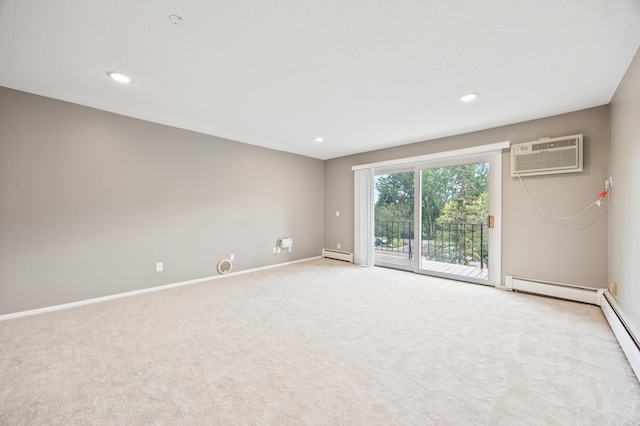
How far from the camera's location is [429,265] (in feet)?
15.0

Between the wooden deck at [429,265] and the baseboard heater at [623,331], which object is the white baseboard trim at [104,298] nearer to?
the wooden deck at [429,265]

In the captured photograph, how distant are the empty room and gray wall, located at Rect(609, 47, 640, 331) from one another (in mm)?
43

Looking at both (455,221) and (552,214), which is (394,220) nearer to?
(455,221)

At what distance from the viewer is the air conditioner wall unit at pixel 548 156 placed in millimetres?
3066

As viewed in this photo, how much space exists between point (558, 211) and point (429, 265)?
1956 mm

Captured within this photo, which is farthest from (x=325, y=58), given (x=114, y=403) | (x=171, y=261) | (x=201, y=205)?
(x=171, y=261)

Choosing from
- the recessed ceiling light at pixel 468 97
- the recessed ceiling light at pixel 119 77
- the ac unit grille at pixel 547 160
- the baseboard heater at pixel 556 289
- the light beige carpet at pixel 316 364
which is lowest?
the light beige carpet at pixel 316 364

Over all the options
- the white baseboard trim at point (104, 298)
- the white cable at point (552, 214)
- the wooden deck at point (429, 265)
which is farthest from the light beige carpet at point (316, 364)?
the white cable at point (552, 214)

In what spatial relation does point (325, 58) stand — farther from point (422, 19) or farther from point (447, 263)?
point (447, 263)

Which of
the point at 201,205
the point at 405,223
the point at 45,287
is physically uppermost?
the point at 201,205

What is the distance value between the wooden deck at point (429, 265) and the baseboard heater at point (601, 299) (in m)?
0.52

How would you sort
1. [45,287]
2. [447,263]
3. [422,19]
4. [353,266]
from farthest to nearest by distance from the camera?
[353,266], [447,263], [45,287], [422,19]

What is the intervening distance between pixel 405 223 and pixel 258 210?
2.83 m

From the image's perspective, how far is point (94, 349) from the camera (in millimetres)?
2061
